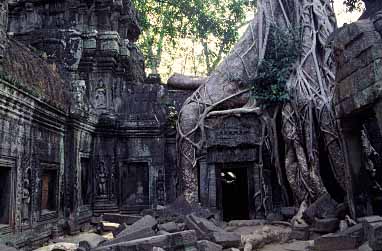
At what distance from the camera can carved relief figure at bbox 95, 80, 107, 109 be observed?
32.1 ft

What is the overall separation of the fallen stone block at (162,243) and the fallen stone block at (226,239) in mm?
435

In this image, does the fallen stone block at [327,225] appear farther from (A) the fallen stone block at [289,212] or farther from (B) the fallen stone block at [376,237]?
(B) the fallen stone block at [376,237]

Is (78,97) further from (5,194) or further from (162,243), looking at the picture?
(162,243)

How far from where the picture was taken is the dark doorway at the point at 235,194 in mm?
10594

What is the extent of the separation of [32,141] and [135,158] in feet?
12.2

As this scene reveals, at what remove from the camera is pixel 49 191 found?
7.34 metres

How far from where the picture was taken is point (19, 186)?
19.5 ft

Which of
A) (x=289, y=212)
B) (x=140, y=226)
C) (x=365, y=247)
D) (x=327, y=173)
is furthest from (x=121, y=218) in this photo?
(x=365, y=247)

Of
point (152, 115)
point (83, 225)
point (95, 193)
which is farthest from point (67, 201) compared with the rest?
point (152, 115)

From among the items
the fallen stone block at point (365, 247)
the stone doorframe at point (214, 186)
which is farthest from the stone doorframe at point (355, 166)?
the stone doorframe at point (214, 186)

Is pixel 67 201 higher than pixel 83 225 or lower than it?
higher

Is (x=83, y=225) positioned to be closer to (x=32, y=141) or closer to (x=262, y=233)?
(x=32, y=141)

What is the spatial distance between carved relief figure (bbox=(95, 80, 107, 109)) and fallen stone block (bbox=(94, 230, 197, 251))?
17.8 feet

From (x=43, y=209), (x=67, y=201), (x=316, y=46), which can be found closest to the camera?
(x=43, y=209)
